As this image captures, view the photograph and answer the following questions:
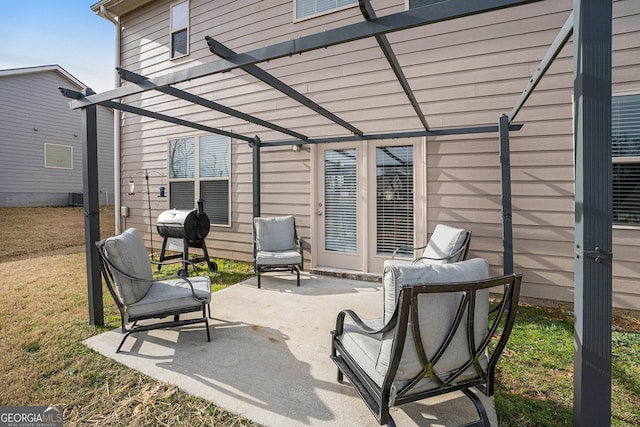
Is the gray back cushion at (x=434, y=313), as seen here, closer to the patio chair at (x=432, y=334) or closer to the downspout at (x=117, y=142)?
the patio chair at (x=432, y=334)

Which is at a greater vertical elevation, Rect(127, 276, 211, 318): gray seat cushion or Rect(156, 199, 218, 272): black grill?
Rect(156, 199, 218, 272): black grill

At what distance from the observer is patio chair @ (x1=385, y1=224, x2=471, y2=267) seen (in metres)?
3.69

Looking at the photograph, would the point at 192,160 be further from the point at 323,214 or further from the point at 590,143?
the point at 590,143

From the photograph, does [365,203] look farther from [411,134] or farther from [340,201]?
[411,134]

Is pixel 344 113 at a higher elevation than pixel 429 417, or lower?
higher

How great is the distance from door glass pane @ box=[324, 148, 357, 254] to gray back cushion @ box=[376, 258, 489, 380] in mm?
3486

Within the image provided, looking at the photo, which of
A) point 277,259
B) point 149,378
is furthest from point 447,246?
point 149,378

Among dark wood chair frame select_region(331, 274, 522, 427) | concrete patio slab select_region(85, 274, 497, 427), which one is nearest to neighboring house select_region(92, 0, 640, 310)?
concrete patio slab select_region(85, 274, 497, 427)

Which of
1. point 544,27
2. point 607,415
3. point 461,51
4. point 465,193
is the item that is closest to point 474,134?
point 465,193

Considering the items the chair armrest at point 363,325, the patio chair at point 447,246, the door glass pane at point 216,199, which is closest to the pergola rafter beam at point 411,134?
the patio chair at point 447,246

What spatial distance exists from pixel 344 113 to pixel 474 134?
199cm

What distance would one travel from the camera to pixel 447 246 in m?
3.79

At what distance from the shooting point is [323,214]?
17.5ft

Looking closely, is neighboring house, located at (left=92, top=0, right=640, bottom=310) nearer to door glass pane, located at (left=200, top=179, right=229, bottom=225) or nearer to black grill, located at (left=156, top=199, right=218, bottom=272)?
door glass pane, located at (left=200, top=179, right=229, bottom=225)
